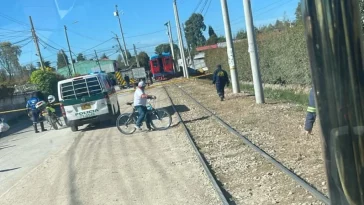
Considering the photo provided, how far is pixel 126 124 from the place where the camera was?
13.9 metres

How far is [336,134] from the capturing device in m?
1.88

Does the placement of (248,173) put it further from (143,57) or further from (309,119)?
(143,57)

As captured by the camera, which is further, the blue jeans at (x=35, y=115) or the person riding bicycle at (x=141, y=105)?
the blue jeans at (x=35, y=115)

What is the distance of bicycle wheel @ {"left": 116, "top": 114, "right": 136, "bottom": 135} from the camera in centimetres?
1385

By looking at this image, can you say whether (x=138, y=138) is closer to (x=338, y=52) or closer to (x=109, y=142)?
(x=109, y=142)

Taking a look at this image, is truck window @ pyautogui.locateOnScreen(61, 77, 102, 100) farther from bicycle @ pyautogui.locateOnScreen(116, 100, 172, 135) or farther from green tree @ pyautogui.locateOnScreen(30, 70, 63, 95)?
green tree @ pyautogui.locateOnScreen(30, 70, 63, 95)

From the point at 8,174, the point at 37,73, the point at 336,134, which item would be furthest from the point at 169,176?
the point at 37,73

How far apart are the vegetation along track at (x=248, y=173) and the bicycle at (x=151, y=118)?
236cm

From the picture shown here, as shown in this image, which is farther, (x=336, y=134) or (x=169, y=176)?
(x=169, y=176)

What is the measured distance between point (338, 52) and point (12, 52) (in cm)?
8443

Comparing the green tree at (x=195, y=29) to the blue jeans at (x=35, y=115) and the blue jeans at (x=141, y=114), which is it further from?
the blue jeans at (x=141, y=114)

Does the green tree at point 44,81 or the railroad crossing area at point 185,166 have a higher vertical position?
the green tree at point 44,81

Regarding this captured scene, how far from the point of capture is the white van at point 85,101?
16531mm

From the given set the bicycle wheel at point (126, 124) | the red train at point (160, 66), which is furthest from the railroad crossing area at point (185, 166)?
the red train at point (160, 66)
